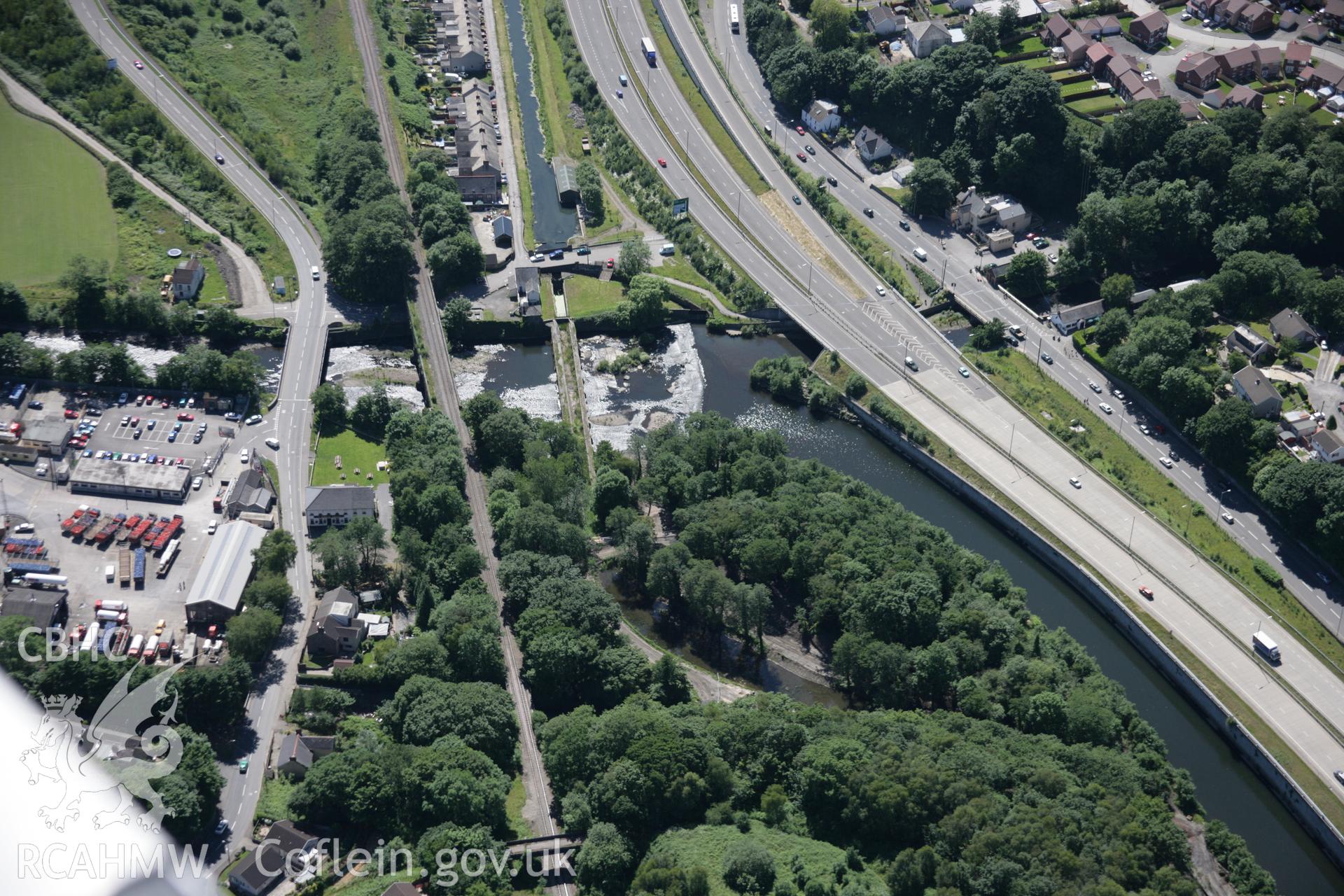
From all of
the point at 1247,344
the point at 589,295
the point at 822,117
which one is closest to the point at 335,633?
the point at 589,295

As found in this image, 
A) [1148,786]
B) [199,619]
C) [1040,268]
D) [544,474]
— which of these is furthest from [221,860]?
[1040,268]

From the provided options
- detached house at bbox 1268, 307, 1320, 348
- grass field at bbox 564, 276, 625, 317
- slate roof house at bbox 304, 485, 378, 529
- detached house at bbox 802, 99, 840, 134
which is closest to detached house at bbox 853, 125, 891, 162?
detached house at bbox 802, 99, 840, 134

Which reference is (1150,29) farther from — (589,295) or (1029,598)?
(1029,598)

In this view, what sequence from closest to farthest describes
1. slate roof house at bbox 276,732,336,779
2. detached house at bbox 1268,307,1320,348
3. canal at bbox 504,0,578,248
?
1. slate roof house at bbox 276,732,336,779
2. detached house at bbox 1268,307,1320,348
3. canal at bbox 504,0,578,248

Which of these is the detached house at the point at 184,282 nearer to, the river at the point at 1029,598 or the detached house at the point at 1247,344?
the river at the point at 1029,598

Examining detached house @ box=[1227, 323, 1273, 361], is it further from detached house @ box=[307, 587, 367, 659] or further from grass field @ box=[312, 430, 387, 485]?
detached house @ box=[307, 587, 367, 659]

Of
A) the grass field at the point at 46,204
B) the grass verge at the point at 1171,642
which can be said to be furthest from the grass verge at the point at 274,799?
the grass field at the point at 46,204

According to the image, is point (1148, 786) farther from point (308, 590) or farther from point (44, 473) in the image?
point (44, 473)
